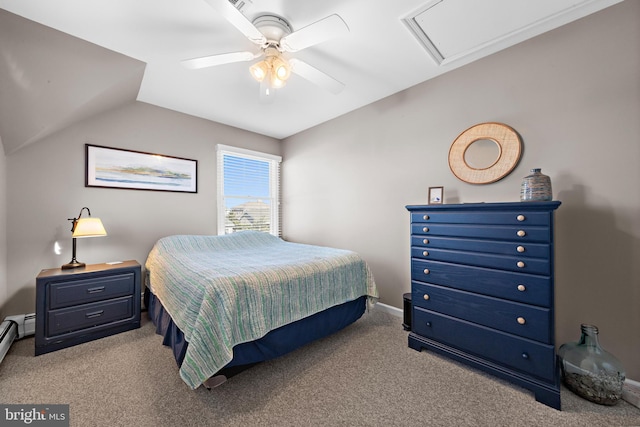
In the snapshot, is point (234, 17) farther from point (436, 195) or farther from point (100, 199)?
point (100, 199)

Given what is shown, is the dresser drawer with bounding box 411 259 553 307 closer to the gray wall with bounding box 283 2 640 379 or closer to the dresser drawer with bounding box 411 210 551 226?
the dresser drawer with bounding box 411 210 551 226

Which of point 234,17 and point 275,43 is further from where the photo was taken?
point 275,43

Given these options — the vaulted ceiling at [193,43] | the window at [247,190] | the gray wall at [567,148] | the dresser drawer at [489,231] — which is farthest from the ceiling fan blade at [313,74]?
the window at [247,190]

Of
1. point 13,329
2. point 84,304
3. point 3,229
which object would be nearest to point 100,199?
point 3,229

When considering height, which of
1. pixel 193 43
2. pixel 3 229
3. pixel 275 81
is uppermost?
pixel 193 43

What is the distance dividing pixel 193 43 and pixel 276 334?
95.9 inches

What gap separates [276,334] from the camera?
6.11 ft

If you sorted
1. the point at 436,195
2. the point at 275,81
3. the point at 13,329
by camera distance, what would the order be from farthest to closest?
1. the point at 436,195
2. the point at 13,329
3. the point at 275,81

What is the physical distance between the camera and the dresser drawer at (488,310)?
1.58 m

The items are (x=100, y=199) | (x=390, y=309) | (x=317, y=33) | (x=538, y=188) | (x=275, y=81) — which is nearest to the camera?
(x=317, y=33)

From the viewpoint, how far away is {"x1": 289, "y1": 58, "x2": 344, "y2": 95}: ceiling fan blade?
1.89 metres

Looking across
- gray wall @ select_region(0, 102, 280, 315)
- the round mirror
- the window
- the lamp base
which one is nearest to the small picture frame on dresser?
the round mirror

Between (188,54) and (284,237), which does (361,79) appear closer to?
(188,54)

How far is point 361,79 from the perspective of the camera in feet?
8.58
